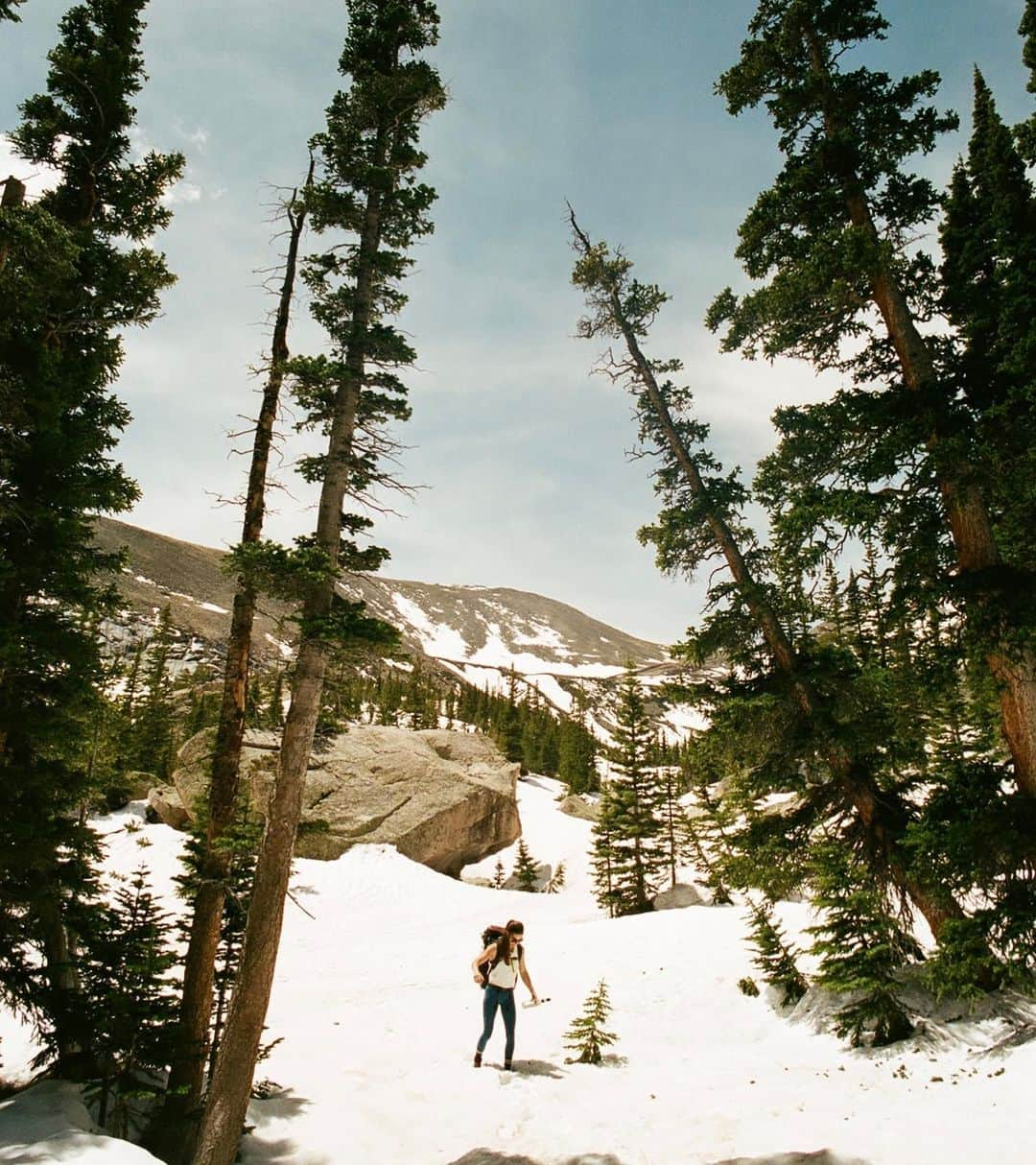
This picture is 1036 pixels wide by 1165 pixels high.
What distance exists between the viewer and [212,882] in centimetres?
740

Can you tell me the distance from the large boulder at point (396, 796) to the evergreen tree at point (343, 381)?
2248cm

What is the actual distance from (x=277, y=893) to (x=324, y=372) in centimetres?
613

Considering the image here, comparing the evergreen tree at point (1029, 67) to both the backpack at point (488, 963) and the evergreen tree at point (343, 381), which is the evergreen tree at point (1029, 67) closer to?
the evergreen tree at point (343, 381)

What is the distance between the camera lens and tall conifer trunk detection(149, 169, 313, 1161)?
7.24 m

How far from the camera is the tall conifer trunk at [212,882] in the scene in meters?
7.24

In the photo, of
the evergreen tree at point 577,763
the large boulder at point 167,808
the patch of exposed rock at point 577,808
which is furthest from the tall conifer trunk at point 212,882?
the evergreen tree at point 577,763

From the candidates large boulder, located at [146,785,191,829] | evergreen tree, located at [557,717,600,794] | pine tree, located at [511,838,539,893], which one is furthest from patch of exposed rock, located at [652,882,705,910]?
evergreen tree, located at [557,717,600,794]

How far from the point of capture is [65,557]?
8.83 metres

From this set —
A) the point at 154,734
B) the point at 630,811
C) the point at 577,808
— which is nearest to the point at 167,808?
the point at 154,734

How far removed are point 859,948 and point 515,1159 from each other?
5.84 m

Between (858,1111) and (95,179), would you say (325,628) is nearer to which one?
(858,1111)

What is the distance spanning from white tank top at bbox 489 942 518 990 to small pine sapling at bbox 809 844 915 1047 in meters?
4.62

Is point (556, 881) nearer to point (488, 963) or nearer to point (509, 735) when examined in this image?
point (509, 735)

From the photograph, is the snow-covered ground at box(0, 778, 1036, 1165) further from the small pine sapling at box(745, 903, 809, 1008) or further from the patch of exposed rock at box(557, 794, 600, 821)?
the patch of exposed rock at box(557, 794, 600, 821)
